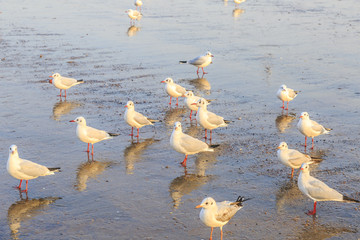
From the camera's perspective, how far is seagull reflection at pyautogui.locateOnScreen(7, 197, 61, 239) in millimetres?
11282

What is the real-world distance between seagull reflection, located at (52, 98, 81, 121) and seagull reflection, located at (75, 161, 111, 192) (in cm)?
447

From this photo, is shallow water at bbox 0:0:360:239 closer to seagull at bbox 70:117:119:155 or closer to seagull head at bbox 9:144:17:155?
seagull at bbox 70:117:119:155

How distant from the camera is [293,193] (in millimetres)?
12836

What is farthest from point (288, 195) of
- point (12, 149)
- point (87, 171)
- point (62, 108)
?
point (62, 108)

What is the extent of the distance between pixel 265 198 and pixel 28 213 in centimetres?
524

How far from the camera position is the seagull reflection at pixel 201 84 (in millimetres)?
22200

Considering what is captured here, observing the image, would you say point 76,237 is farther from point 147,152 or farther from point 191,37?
point 191,37

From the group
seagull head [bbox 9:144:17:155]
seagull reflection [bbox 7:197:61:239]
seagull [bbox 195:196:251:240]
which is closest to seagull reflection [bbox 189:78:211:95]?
seagull head [bbox 9:144:17:155]

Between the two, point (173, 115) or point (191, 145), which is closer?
point (191, 145)

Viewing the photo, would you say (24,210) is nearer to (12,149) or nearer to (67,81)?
(12,149)

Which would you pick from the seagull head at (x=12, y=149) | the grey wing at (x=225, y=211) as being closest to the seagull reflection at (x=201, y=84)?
the seagull head at (x=12, y=149)

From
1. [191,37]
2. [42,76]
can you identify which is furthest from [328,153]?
[191,37]

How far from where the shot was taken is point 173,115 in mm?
19000

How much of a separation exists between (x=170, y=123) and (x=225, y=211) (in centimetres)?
771
